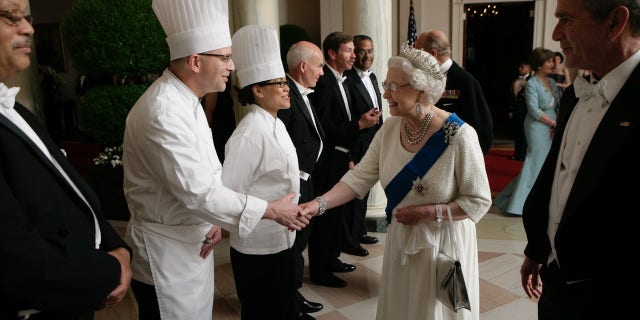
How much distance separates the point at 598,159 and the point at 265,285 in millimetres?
1536

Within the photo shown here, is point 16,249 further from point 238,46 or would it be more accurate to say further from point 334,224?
point 334,224

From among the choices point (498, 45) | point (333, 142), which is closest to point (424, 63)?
point (333, 142)

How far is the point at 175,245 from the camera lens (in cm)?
184

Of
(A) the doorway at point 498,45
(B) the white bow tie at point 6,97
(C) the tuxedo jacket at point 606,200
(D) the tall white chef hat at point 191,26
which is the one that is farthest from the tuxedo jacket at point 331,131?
(A) the doorway at point 498,45

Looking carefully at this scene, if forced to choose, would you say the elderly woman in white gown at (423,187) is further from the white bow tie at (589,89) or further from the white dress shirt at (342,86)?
the white dress shirt at (342,86)

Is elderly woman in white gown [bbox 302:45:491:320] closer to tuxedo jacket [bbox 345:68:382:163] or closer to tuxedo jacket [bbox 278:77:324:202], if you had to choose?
tuxedo jacket [bbox 278:77:324:202]

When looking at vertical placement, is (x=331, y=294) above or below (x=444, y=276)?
below

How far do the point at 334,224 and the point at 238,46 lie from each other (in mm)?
1649

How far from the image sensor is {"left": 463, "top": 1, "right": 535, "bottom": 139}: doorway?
457 inches

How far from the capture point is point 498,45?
12.0 metres

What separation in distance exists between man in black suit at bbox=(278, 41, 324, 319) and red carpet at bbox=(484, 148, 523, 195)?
4.12 meters

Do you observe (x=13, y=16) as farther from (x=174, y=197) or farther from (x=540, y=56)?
(x=540, y=56)

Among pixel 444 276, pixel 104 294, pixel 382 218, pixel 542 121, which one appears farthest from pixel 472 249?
pixel 542 121

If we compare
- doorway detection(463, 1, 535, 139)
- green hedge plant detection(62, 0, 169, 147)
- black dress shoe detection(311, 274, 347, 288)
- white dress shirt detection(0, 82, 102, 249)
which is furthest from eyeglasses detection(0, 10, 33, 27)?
doorway detection(463, 1, 535, 139)
